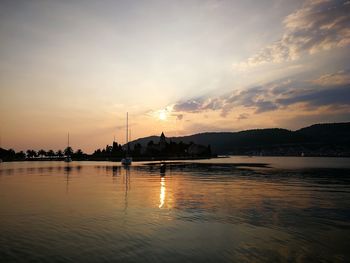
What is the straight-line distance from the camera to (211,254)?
1387cm

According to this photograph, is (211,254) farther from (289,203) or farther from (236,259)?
(289,203)

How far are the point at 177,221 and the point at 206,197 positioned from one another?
35.5ft

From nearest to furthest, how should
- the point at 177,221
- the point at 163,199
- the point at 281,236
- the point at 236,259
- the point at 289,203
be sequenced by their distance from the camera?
the point at 236,259
the point at 281,236
the point at 177,221
the point at 289,203
the point at 163,199

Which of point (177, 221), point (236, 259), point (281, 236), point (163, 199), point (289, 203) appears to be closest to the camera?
point (236, 259)

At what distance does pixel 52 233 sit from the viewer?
17172 millimetres

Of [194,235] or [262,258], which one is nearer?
[262,258]

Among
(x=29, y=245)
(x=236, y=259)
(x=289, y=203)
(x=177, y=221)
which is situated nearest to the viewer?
(x=236, y=259)

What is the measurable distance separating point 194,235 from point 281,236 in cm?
463

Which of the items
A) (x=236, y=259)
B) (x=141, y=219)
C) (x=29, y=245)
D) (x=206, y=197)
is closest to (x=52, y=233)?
(x=29, y=245)

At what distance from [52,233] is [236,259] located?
10.1 m

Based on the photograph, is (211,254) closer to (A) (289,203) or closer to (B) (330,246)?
(B) (330,246)

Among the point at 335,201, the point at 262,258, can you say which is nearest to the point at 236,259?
the point at 262,258

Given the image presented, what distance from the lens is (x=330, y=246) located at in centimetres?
1501

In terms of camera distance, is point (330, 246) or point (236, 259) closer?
point (236, 259)
